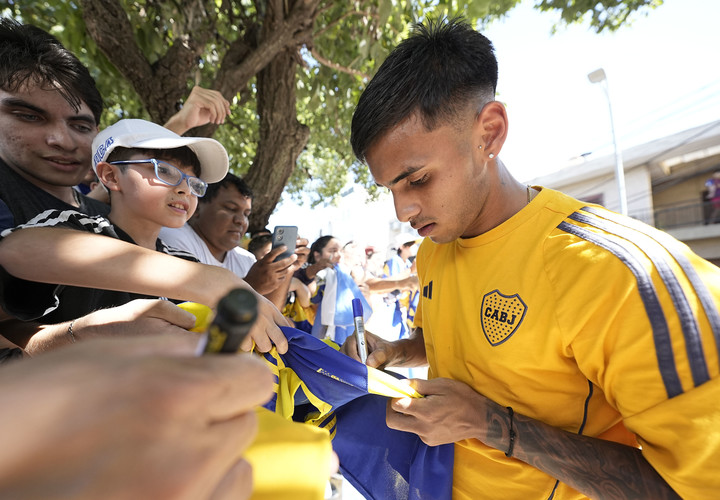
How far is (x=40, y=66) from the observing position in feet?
5.77

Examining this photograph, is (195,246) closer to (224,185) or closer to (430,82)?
(224,185)

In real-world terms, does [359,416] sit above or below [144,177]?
below

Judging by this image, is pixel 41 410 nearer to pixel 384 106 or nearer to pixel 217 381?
pixel 217 381

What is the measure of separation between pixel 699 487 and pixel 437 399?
69 cm

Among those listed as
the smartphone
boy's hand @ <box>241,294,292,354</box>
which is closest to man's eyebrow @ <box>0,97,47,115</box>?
boy's hand @ <box>241,294,292,354</box>

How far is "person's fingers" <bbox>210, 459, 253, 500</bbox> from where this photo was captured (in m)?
0.46

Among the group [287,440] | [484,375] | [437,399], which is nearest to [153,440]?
[287,440]

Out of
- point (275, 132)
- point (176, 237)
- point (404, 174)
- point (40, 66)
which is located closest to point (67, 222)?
point (40, 66)

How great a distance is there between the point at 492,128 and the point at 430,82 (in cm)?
31

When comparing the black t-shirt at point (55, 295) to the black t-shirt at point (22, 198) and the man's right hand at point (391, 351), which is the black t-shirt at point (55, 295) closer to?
the black t-shirt at point (22, 198)

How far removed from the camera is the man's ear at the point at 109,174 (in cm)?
191

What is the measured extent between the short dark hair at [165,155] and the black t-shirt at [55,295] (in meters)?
0.47

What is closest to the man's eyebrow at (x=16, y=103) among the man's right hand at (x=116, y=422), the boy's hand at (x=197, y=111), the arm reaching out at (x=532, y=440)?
the boy's hand at (x=197, y=111)

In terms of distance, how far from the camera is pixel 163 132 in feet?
6.66
